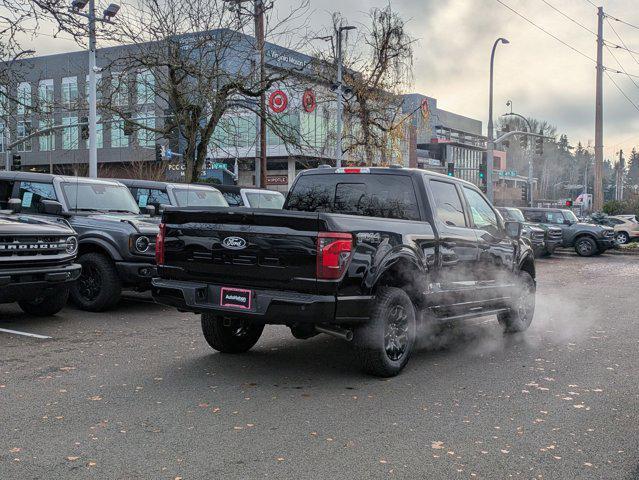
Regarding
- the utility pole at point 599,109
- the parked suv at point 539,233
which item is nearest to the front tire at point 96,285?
the parked suv at point 539,233

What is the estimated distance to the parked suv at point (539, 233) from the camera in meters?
21.1

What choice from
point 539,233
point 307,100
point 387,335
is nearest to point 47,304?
point 387,335

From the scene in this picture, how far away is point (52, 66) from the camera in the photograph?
6231cm

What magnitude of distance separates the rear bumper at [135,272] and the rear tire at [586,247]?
19.4 metres

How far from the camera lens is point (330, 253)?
5.34 meters

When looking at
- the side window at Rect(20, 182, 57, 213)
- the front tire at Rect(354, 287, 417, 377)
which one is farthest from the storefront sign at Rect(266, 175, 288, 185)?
the front tire at Rect(354, 287, 417, 377)

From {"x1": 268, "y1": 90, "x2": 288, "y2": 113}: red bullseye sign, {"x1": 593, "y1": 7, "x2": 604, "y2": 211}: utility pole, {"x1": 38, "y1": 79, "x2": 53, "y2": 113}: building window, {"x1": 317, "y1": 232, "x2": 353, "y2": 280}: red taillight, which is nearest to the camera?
{"x1": 317, "y1": 232, "x2": 353, "y2": 280}: red taillight

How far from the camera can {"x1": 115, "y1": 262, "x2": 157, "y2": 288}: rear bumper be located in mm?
8906

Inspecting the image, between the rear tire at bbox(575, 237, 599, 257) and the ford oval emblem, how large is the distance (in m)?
21.2

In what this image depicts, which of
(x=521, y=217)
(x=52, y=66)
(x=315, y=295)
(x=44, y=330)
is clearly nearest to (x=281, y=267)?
(x=315, y=295)

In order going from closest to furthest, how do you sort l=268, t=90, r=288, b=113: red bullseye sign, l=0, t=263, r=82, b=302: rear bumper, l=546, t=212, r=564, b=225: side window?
l=0, t=263, r=82, b=302: rear bumper
l=268, t=90, r=288, b=113: red bullseye sign
l=546, t=212, r=564, b=225: side window

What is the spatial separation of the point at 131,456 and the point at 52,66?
65250 millimetres

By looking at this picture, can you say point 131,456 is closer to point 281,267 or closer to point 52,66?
point 281,267

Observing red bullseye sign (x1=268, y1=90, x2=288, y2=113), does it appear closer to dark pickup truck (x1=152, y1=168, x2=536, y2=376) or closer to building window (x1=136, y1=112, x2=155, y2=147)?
building window (x1=136, y1=112, x2=155, y2=147)
